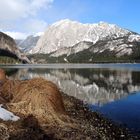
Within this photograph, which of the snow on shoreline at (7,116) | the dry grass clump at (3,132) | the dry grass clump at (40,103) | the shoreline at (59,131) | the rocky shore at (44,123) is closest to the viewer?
the dry grass clump at (3,132)

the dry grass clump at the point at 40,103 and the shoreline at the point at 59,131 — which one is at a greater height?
the dry grass clump at the point at 40,103

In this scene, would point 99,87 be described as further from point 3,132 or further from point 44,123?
point 3,132

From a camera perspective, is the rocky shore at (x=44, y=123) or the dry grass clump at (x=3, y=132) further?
the rocky shore at (x=44, y=123)

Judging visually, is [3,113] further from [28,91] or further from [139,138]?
[139,138]

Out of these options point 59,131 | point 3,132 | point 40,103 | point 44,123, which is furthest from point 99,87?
point 3,132

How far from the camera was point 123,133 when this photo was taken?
2847 centimetres

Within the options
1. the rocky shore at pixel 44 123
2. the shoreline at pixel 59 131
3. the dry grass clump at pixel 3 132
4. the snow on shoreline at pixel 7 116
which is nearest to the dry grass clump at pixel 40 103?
the rocky shore at pixel 44 123

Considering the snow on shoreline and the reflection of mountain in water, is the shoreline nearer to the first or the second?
the snow on shoreline

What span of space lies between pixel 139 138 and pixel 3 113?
1099cm

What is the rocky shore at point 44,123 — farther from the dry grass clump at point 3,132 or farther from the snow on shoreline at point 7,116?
the snow on shoreline at point 7,116

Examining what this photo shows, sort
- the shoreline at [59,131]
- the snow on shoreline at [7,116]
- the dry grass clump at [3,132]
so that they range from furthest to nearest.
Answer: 1. the snow on shoreline at [7,116]
2. the shoreline at [59,131]
3. the dry grass clump at [3,132]

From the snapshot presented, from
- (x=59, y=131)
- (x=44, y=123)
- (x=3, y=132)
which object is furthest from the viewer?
(x=44, y=123)

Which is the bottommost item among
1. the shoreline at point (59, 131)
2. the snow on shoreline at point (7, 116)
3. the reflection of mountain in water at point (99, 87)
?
the reflection of mountain in water at point (99, 87)

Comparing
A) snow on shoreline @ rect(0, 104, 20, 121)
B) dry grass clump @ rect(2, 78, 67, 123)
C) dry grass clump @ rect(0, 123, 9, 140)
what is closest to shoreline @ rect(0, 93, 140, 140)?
dry grass clump @ rect(0, 123, 9, 140)
